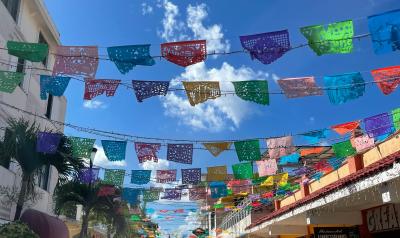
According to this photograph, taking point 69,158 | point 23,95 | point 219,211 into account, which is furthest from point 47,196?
point 219,211

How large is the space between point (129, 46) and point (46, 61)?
12701 millimetres

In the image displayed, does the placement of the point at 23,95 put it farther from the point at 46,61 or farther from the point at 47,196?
the point at 47,196

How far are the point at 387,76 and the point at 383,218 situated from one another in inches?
197

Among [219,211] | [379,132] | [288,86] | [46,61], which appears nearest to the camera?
[288,86]

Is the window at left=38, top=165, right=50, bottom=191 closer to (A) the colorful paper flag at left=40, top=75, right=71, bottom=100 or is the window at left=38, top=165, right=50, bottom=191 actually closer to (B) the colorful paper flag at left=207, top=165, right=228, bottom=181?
(B) the colorful paper flag at left=207, top=165, right=228, bottom=181

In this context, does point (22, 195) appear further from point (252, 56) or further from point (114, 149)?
point (252, 56)

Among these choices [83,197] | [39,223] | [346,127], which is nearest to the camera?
[346,127]

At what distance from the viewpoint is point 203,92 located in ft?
36.2

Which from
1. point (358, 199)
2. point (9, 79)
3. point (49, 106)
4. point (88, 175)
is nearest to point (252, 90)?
point (358, 199)

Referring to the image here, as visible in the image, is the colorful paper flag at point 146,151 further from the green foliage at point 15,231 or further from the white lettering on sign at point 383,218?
the white lettering on sign at point 383,218

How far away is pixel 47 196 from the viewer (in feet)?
71.7

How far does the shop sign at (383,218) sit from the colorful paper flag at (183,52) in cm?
707

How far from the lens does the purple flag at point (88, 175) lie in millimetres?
17656

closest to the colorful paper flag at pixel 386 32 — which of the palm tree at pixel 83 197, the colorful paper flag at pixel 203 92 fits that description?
the colorful paper flag at pixel 203 92
